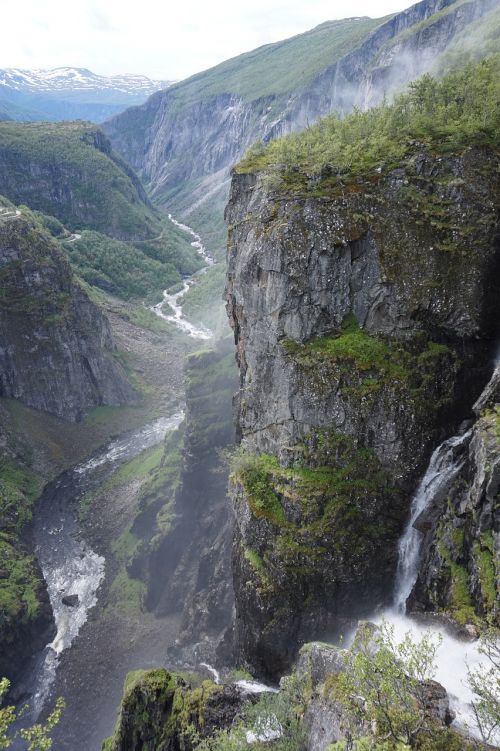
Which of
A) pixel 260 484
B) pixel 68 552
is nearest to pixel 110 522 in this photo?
pixel 68 552

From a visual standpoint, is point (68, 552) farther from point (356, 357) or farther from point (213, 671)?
point (356, 357)

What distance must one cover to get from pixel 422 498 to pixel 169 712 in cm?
1788

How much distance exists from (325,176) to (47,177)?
15158 cm

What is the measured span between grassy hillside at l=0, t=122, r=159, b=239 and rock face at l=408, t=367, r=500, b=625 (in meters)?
150

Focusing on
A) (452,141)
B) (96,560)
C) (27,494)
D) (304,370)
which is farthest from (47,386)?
(452,141)

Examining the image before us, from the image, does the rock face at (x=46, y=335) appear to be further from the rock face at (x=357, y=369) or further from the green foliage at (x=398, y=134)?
the rock face at (x=357, y=369)

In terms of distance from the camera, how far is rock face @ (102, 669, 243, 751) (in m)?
24.4

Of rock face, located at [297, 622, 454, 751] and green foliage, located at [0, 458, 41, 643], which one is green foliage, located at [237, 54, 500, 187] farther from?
green foliage, located at [0, 458, 41, 643]

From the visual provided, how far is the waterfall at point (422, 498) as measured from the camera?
27.6m

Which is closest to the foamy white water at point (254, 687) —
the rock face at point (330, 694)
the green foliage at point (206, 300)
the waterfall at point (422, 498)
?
the rock face at point (330, 694)

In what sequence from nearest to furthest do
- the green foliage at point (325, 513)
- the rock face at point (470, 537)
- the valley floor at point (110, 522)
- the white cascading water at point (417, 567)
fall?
the white cascading water at point (417, 567), the rock face at point (470, 537), the green foliage at point (325, 513), the valley floor at point (110, 522)

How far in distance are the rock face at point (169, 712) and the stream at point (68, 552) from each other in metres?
20.5

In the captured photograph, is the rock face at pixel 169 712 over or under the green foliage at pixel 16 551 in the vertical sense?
over

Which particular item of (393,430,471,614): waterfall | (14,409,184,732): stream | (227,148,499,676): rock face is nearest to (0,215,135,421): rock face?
(14,409,184,732): stream
